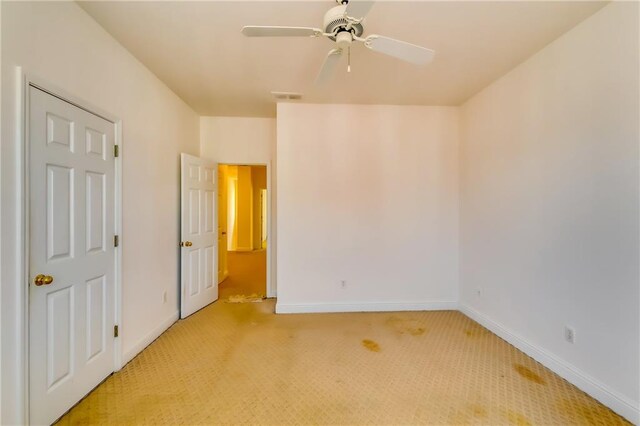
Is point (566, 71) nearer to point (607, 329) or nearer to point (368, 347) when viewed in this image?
point (607, 329)

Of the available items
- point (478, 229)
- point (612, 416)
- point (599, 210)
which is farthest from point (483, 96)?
point (612, 416)

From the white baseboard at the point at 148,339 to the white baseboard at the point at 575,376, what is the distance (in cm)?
343

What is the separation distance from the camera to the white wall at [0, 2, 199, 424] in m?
1.38

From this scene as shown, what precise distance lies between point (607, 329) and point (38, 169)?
3.63 m

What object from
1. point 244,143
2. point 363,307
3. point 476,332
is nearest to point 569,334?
point 476,332

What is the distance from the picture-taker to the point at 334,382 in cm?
205

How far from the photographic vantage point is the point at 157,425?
1.65m

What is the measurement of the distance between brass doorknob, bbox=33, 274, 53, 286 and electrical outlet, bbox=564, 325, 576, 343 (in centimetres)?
352

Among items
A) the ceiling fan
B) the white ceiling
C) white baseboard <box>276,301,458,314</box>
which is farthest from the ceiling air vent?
white baseboard <box>276,301,458,314</box>

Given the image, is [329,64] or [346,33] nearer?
[346,33]

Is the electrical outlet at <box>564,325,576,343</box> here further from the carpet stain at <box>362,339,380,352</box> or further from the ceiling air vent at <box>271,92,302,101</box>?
the ceiling air vent at <box>271,92,302,101</box>

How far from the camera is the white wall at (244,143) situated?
391 cm

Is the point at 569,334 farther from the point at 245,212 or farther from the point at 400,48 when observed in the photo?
the point at 245,212

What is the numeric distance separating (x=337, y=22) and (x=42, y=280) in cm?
220
